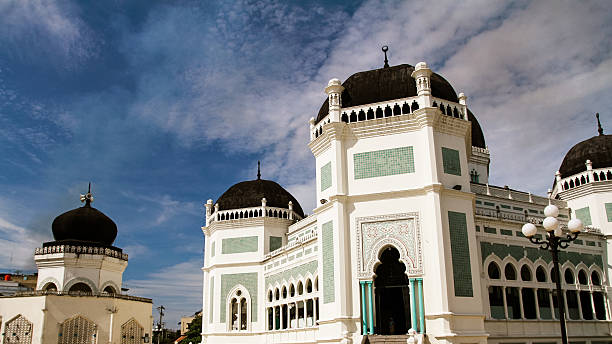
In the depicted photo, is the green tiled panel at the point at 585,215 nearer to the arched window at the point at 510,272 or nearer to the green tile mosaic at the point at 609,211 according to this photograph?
the green tile mosaic at the point at 609,211

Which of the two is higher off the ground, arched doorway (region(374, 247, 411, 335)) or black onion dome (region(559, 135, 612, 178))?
black onion dome (region(559, 135, 612, 178))

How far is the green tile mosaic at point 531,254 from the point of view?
→ 2270cm

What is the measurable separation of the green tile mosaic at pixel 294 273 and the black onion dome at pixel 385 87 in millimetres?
7203

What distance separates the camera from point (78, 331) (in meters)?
34.8

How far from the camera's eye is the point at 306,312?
2612 centimetres

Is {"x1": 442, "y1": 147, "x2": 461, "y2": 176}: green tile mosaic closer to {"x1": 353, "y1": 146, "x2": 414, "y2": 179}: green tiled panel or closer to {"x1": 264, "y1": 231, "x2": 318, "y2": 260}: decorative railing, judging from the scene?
{"x1": 353, "y1": 146, "x2": 414, "y2": 179}: green tiled panel

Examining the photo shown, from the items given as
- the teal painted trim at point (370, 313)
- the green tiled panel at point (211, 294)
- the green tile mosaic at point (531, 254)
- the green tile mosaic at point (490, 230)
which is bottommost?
the teal painted trim at point (370, 313)

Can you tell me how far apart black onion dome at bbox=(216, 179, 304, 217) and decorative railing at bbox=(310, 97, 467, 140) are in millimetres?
12270

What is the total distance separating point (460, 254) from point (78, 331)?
88.1 ft

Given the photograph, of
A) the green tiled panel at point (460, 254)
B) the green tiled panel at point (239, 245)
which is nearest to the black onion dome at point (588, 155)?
the green tiled panel at point (460, 254)

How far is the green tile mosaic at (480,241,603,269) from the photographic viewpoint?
22.7 metres

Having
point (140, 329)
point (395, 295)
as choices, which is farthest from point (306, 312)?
point (140, 329)

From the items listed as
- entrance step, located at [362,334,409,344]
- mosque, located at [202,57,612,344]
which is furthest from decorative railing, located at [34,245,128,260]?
entrance step, located at [362,334,409,344]

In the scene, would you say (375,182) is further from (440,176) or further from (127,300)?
(127,300)
